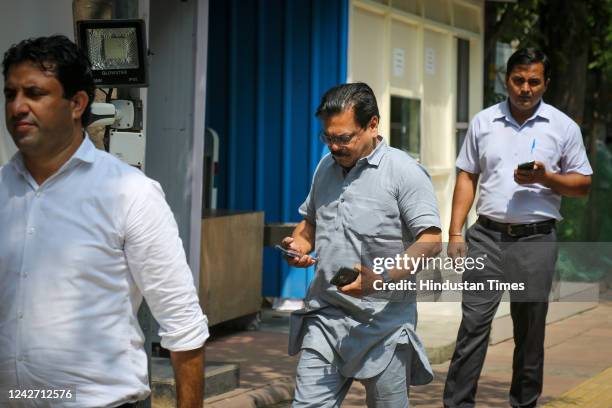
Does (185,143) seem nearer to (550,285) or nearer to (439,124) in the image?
(550,285)

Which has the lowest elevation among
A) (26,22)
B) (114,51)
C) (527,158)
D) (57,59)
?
(527,158)

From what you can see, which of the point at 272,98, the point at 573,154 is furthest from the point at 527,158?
the point at 272,98

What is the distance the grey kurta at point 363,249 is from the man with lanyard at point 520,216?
1.83 m

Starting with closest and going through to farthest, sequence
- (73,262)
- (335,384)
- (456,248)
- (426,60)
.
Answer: (73,262), (335,384), (456,248), (426,60)

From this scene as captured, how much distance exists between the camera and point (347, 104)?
5.17 metres

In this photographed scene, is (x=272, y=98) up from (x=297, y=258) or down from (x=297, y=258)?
up

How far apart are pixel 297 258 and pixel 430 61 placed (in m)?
8.96

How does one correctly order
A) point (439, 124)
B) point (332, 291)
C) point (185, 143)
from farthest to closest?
point (439, 124) < point (185, 143) < point (332, 291)

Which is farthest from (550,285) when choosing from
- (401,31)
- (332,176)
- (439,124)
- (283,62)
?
(439,124)

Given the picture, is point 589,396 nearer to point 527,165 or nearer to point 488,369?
point 488,369

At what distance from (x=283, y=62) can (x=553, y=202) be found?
5171 millimetres

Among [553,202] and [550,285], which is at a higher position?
[553,202]

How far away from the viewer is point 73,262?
3322mm

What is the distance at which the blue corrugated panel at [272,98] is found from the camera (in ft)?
38.5
